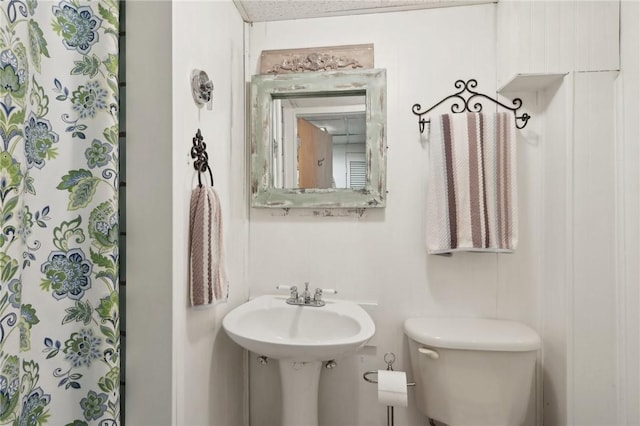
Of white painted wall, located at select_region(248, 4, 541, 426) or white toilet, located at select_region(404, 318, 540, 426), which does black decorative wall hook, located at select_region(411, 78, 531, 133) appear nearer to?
white painted wall, located at select_region(248, 4, 541, 426)

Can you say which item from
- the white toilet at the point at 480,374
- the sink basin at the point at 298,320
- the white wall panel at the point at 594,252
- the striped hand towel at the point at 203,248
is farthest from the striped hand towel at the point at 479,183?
the striped hand towel at the point at 203,248

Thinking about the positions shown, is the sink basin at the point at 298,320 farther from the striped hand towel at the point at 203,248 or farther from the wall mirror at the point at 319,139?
the wall mirror at the point at 319,139

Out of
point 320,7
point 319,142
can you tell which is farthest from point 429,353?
point 320,7

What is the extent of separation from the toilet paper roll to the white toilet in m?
0.14

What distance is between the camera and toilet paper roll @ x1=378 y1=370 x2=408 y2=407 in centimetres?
122

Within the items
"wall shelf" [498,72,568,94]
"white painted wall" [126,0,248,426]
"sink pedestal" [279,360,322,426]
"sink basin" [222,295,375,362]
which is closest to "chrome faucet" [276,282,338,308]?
"sink basin" [222,295,375,362]

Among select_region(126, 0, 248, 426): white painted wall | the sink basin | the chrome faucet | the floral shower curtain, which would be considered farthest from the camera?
the chrome faucet

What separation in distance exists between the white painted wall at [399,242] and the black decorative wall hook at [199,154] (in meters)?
0.49

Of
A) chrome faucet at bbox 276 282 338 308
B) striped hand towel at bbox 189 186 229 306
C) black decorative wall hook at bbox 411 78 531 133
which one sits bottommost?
chrome faucet at bbox 276 282 338 308

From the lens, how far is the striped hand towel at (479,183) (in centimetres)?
135

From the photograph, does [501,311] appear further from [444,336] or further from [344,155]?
[344,155]

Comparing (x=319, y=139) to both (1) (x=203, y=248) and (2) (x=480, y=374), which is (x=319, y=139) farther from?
(2) (x=480, y=374)

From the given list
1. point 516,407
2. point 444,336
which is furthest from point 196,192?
point 516,407

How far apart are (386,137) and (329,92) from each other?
0.32 metres
